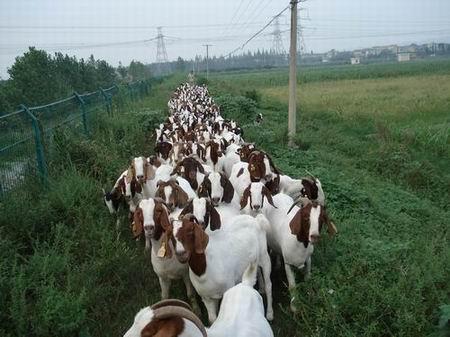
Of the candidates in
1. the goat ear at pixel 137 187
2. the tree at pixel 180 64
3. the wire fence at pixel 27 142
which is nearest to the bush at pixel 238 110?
the wire fence at pixel 27 142

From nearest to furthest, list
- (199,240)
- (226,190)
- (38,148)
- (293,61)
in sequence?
1. (199,240)
2. (226,190)
3. (38,148)
4. (293,61)

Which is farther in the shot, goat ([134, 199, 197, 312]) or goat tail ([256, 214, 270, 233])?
goat tail ([256, 214, 270, 233])

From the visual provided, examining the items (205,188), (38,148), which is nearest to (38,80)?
(38,148)

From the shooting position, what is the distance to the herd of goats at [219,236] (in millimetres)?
3729

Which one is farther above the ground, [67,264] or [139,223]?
[139,223]

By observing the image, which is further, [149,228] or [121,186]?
[121,186]

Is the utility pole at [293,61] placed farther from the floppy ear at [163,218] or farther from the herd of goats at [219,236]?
the floppy ear at [163,218]

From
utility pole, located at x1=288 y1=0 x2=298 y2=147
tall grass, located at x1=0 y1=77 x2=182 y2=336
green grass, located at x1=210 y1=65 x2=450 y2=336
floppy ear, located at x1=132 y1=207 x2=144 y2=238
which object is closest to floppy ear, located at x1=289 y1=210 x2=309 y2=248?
green grass, located at x1=210 y1=65 x2=450 y2=336

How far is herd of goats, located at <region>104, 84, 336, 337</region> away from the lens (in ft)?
12.2

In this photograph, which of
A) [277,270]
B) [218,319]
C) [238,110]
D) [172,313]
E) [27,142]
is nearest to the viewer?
[172,313]

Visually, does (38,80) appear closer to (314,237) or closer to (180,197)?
(180,197)

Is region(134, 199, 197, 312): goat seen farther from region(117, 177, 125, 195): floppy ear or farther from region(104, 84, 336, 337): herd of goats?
region(117, 177, 125, 195): floppy ear

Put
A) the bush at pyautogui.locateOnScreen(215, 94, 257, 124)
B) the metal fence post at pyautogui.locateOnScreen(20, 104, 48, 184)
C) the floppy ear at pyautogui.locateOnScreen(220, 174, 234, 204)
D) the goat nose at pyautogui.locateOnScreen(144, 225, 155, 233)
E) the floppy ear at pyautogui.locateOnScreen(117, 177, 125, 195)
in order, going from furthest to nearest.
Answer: the bush at pyautogui.locateOnScreen(215, 94, 257, 124) < the metal fence post at pyautogui.locateOnScreen(20, 104, 48, 184) < the floppy ear at pyautogui.locateOnScreen(117, 177, 125, 195) < the floppy ear at pyautogui.locateOnScreen(220, 174, 234, 204) < the goat nose at pyautogui.locateOnScreen(144, 225, 155, 233)

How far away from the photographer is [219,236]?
5.30 meters
